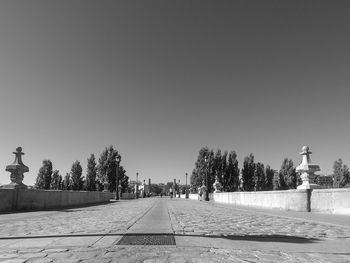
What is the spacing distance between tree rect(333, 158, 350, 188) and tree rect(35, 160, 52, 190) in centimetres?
8266

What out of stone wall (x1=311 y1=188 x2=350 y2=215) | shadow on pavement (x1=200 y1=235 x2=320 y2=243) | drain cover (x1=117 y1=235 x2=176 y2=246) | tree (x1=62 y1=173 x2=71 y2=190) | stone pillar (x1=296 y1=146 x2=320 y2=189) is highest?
tree (x1=62 y1=173 x2=71 y2=190)

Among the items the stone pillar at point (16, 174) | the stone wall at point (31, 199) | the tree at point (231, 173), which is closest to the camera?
the stone wall at point (31, 199)

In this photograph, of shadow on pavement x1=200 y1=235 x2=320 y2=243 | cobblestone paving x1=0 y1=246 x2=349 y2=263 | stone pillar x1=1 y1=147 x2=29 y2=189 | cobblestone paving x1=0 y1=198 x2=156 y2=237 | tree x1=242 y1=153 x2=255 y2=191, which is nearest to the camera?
cobblestone paving x1=0 y1=246 x2=349 y2=263

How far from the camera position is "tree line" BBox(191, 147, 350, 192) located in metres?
87.0

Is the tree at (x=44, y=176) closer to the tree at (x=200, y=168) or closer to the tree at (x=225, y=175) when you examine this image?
the tree at (x=200, y=168)

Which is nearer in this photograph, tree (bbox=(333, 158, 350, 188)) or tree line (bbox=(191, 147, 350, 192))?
tree line (bbox=(191, 147, 350, 192))

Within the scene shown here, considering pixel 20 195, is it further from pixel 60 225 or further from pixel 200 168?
pixel 200 168

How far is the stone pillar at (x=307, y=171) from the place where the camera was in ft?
60.5

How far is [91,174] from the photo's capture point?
96.1 m

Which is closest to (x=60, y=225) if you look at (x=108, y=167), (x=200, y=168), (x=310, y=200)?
(x=310, y=200)

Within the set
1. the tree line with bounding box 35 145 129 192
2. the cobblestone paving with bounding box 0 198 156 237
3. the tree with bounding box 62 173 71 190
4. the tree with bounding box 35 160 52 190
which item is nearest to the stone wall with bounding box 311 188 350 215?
the cobblestone paving with bounding box 0 198 156 237

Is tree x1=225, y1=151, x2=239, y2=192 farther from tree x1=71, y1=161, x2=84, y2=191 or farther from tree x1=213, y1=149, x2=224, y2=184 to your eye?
tree x1=71, y1=161, x2=84, y2=191

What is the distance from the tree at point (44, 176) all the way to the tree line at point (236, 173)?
1684 inches

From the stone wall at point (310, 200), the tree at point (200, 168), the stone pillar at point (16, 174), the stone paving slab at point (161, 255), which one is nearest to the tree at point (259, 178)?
the tree at point (200, 168)
